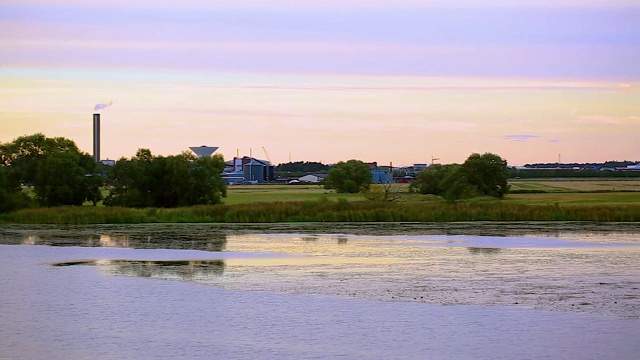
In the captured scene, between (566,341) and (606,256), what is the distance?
49.1 ft

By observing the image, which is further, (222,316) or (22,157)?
(22,157)

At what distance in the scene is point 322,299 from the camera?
20.5 metres

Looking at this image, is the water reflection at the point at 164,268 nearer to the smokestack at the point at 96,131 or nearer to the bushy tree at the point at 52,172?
the bushy tree at the point at 52,172

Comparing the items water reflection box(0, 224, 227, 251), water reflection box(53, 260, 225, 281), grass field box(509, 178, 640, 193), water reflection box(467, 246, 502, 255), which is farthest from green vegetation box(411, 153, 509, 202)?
water reflection box(53, 260, 225, 281)

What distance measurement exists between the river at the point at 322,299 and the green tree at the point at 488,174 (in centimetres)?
5100

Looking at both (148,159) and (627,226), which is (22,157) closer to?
(148,159)

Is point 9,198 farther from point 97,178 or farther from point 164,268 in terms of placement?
point 164,268

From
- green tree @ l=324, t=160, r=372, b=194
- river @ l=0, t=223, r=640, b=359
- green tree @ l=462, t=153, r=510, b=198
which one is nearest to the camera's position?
river @ l=0, t=223, r=640, b=359

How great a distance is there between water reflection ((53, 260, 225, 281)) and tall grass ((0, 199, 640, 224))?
2259 cm

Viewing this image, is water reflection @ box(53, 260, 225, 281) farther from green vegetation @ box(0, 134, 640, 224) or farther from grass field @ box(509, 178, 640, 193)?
grass field @ box(509, 178, 640, 193)

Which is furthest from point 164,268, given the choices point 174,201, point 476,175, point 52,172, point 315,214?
point 476,175

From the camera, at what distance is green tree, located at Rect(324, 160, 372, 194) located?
9875 cm

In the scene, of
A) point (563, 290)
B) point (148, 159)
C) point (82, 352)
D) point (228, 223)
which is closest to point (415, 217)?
point (228, 223)

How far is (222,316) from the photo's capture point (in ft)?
60.8
